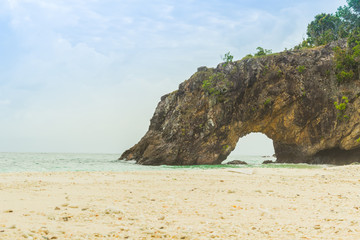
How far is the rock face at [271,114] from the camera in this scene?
104 ft

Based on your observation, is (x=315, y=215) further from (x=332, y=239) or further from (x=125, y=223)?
(x=125, y=223)

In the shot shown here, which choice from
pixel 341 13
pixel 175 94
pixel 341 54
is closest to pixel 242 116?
pixel 175 94

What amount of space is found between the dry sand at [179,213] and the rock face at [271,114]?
963 inches

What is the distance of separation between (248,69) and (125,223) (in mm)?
32395

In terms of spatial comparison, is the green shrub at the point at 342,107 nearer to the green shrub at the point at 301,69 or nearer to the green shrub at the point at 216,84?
the green shrub at the point at 301,69

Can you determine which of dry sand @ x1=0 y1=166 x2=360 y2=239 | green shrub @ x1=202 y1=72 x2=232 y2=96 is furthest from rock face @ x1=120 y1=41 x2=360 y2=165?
dry sand @ x1=0 y1=166 x2=360 y2=239

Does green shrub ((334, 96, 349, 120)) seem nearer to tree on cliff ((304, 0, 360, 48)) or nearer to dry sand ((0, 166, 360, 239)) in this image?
tree on cliff ((304, 0, 360, 48))

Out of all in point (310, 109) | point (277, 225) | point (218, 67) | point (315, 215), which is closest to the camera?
point (277, 225)

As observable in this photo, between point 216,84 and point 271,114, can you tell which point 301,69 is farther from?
point 216,84

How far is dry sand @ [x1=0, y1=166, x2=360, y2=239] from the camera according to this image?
Result: 3.95 meters

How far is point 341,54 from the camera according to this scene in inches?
1280

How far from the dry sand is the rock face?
2447 centimetres

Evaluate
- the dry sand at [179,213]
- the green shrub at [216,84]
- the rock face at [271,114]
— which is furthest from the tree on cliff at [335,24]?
the dry sand at [179,213]

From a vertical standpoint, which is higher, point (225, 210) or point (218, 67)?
point (218, 67)
